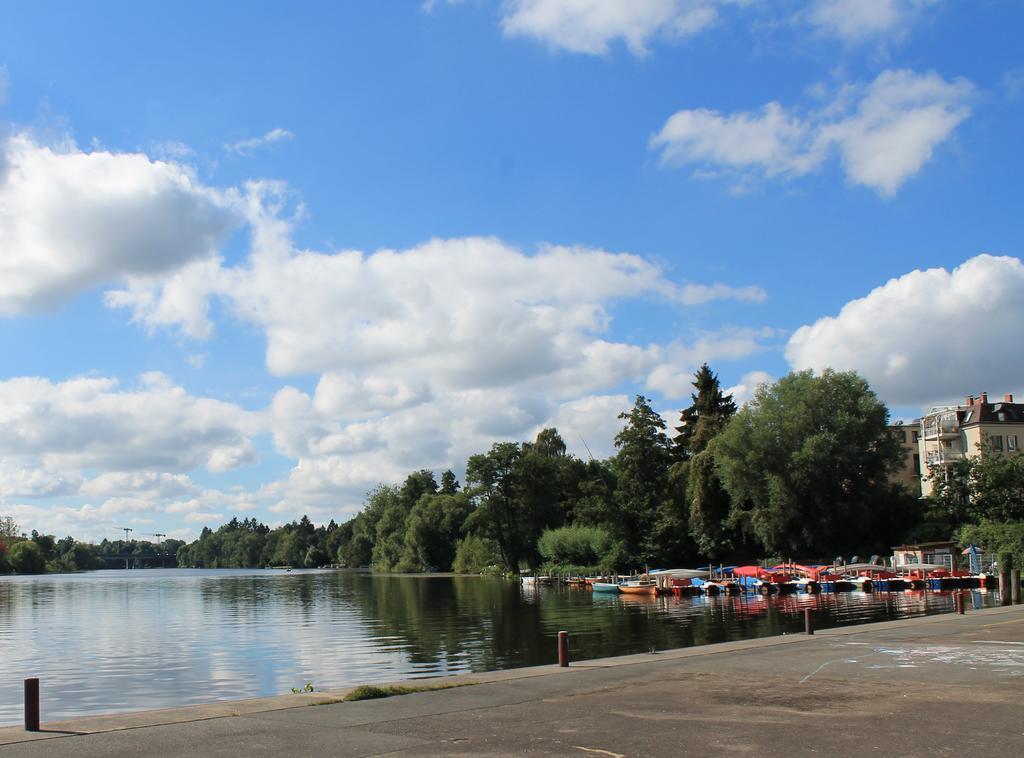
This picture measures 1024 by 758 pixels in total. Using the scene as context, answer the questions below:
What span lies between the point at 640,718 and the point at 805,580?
6432cm

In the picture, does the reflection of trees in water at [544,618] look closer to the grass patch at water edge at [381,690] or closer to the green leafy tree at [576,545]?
the grass patch at water edge at [381,690]

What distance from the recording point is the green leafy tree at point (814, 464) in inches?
3378

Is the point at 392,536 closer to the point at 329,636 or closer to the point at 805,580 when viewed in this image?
the point at 805,580

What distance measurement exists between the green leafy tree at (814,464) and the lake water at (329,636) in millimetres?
17619

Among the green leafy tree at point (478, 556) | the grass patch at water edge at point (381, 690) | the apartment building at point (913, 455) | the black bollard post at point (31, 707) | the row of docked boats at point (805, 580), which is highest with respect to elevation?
the apartment building at point (913, 455)

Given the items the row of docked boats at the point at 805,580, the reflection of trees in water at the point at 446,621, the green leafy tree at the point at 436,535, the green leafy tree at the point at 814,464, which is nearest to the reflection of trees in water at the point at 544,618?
the reflection of trees in water at the point at 446,621

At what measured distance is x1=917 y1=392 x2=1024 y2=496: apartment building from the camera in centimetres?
11388

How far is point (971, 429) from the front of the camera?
11550cm

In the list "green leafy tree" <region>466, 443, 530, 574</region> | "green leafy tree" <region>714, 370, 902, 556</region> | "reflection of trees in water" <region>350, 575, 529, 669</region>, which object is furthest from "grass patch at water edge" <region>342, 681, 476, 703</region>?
"green leafy tree" <region>466, 443, 530, 574</region>

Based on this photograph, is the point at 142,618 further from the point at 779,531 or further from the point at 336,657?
the point at 779,531

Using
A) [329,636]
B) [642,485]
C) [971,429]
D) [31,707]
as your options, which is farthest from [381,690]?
[971,429]

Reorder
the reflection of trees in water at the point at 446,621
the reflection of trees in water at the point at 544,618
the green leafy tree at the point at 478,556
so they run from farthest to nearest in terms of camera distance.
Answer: the green leafy tree at the point at 478,556, the reflection of trees in water at the point at 544,618, the reflection of trees in water at the point at 446,621

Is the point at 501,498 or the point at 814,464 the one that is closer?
the point at 814,464

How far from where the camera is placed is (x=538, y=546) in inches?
5049
